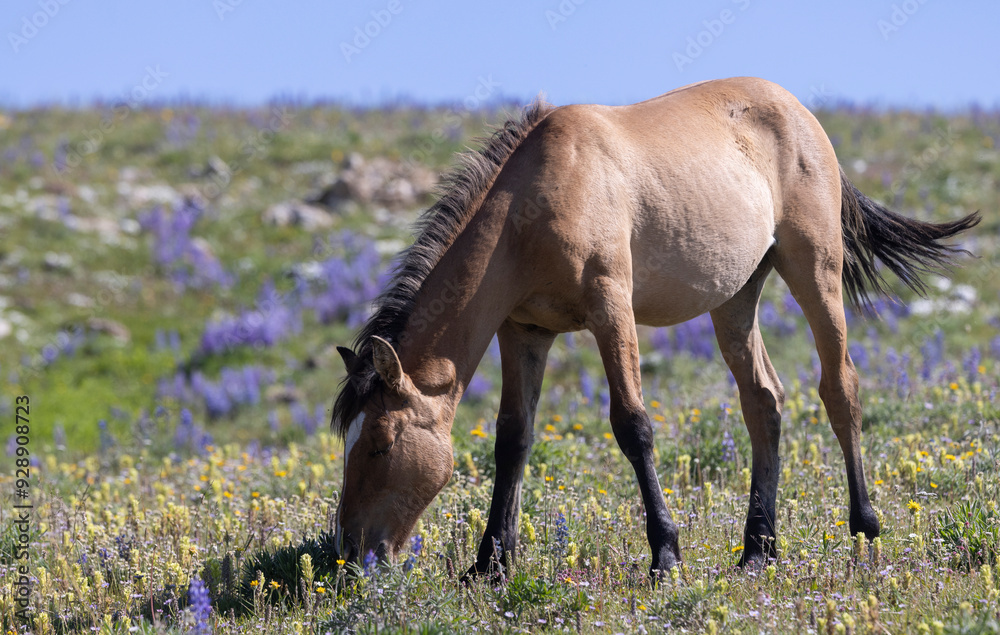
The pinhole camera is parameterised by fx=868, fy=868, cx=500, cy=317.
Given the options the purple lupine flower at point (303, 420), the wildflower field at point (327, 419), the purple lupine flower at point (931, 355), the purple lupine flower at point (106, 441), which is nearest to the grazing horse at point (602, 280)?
the wildflower field at point (327, 419)

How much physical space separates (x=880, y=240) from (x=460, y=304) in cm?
334

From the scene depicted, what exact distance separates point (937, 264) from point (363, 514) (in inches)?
184

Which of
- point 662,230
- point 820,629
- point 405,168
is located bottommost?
point 820,629

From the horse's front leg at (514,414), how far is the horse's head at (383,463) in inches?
28.4

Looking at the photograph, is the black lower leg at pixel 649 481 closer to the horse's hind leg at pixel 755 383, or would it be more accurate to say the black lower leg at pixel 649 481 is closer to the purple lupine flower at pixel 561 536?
the purple lupine flower at pixel 561 536

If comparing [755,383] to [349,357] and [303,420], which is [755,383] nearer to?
[349,357]

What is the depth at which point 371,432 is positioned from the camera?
4.11 m

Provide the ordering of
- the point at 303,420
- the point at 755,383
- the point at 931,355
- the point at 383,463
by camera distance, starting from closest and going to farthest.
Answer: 1. the point at 383,463
2. the point at 755,383
3. the point at 931,355
4. the point at 303,420

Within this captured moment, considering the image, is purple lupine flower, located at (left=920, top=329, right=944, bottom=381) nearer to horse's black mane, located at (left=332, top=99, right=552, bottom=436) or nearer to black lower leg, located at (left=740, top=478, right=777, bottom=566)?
black lower leg, located at (left=740, top=478, right=777, bottom=566)

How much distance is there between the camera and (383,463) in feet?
13.5

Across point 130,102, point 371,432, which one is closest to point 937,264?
point 371,432

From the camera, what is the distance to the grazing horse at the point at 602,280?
4.16 metres

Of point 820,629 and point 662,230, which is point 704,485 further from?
point 820,629

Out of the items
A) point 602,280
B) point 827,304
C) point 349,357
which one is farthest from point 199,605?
point 827,304
